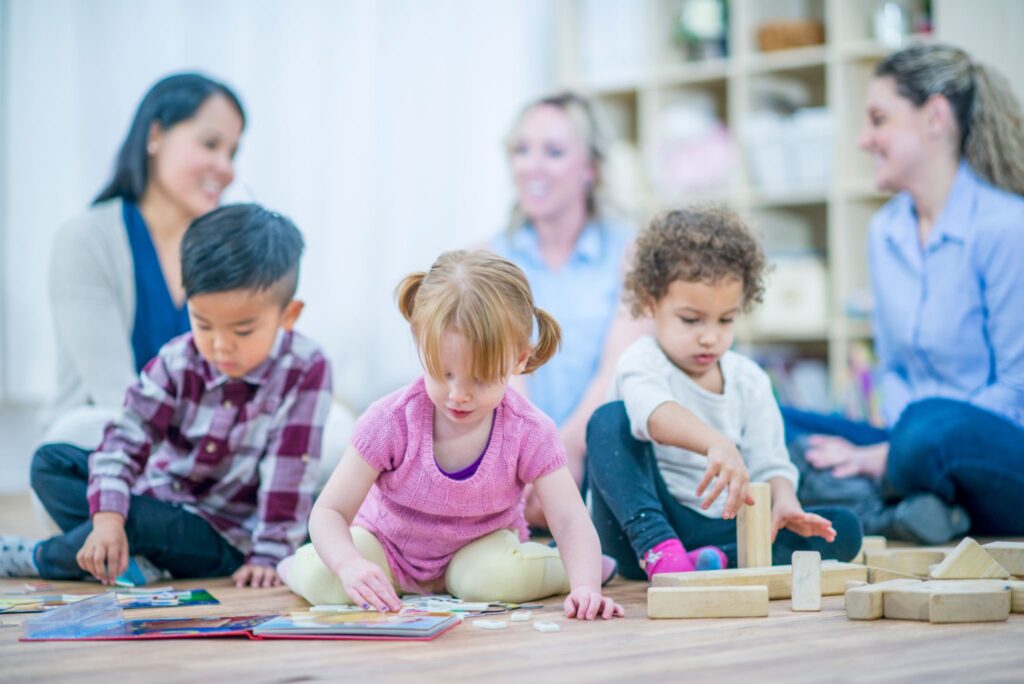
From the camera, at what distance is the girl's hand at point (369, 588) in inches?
48.6

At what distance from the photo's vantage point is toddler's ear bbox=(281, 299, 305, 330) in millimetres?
1706

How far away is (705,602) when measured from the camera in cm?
130

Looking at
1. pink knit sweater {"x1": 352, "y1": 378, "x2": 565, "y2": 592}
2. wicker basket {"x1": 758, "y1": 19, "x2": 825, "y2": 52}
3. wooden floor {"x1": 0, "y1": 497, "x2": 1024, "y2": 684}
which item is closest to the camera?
wooden floor {"x1": 0, "y1": 497, "x2": 1024, "y2": 684}

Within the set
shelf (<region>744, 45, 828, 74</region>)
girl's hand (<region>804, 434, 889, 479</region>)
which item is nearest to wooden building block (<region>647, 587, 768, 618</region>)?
girl's hand (<region>804, 434, 889, 479</region>)

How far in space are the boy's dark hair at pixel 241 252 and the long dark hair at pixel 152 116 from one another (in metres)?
0.46

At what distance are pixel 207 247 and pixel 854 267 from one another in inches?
87.3

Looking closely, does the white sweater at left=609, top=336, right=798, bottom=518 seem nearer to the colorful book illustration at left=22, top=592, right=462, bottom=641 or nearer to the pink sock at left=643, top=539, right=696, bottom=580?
the pink sock at left=643, top=539, right=696, bottom=580

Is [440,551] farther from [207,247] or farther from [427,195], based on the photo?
[427,195]

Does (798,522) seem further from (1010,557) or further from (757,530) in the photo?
(1010,557)

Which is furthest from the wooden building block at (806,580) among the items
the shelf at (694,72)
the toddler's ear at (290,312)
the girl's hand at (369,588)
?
the shelf at (694,72)

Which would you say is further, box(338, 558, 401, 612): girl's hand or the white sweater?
the white sweater

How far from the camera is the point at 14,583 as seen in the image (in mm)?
1659

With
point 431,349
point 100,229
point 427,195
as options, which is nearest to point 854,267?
point 427,195

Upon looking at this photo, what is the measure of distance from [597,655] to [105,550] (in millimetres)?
785
